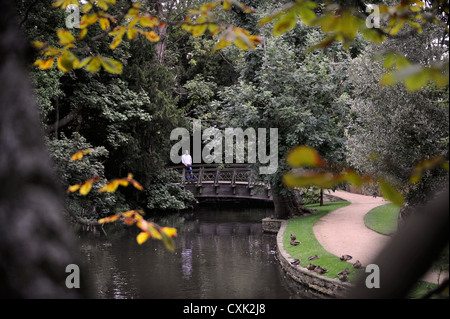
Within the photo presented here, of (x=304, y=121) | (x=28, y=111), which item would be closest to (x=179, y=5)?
(x=304, y=121)

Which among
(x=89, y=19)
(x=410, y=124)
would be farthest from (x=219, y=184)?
(x=89, y=19)

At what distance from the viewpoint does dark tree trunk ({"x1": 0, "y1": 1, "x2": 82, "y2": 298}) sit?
1.03 meters

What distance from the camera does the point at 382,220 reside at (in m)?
14.4

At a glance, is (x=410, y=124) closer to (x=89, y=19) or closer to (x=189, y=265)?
(x=189, y=265)

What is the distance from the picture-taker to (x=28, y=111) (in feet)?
3.76

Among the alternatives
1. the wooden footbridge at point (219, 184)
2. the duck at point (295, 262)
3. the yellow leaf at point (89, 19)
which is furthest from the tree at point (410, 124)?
the wooden footbridge at point (219, 184)

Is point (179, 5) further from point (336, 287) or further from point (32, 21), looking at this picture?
point (336, 287)

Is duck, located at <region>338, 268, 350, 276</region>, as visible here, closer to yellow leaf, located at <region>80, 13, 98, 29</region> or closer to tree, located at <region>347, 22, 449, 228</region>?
tree, located at <region>347, 22, 449, 228</region>

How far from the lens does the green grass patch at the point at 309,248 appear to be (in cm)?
903

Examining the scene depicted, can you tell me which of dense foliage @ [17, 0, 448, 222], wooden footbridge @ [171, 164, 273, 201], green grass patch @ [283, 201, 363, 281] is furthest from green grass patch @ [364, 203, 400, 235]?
wooden footbridge @ [171, 164, 273, 201]

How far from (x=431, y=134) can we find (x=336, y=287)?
355cm

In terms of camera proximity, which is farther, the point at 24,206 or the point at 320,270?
the point at 320,270

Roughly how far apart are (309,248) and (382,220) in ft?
14.9
